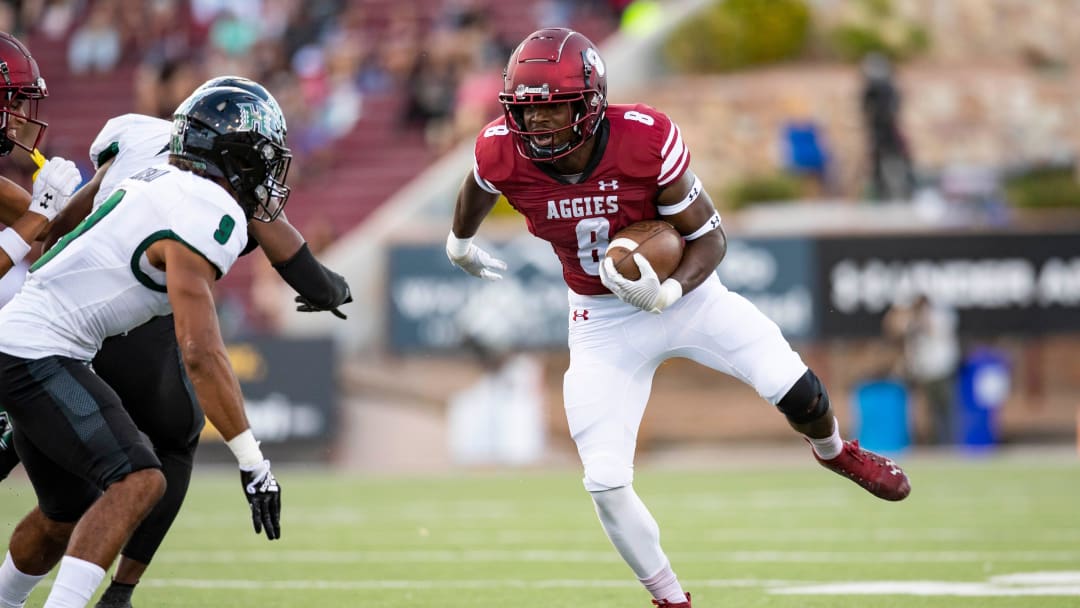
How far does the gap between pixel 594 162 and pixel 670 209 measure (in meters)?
0.29

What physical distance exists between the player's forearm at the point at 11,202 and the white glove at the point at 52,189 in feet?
0.09

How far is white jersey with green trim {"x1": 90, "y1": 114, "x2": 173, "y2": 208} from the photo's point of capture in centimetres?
514

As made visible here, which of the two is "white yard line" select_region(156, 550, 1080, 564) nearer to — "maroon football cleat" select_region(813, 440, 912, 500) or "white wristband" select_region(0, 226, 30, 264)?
"maroon football cleat" select_region(813, 440, 912, 500)

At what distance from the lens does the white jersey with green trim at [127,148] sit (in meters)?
5.14

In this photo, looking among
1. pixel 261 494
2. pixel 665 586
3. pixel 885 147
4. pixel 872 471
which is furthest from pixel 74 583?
pixel 885 147

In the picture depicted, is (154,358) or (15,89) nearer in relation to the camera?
(154,358)

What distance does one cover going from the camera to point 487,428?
14.2 metres

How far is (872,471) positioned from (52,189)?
9.32 ft

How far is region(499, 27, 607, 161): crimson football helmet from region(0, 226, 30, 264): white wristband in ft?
5.16

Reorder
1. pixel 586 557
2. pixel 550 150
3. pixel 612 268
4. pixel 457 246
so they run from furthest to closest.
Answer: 1. pixel 586 557
2. pixel 457 246
3. pixel 550 150
4. pixel 612 268

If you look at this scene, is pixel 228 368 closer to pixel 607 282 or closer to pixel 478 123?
pixel 607 282

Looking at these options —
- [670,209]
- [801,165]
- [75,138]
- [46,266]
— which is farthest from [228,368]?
[75,138]

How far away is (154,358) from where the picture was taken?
5.07 m

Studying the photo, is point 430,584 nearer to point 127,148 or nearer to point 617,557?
point 617,557
